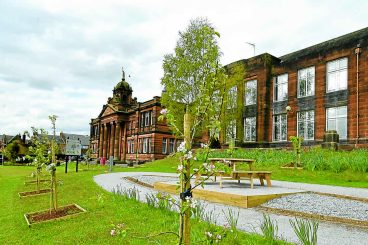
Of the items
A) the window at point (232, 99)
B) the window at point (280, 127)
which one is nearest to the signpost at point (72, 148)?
the window at point (232, 99)

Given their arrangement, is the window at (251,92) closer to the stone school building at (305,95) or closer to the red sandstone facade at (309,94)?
the stone school building at (305,95)

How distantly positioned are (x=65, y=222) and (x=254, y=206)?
15.9 ft

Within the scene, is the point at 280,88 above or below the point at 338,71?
below

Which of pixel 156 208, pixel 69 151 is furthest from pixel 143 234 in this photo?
pixel 69 151

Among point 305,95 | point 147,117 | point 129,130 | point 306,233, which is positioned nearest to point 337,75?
point 305,95

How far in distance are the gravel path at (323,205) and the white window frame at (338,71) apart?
688 inches

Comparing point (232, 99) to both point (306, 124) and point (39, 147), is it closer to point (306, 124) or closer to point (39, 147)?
point (306, 124)

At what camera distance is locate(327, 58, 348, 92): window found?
80.1 ft

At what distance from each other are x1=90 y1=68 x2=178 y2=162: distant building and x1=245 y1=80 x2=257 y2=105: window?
1618 centimetres

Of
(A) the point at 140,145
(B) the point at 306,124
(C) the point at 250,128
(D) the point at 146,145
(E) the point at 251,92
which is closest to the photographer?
(B) the point at 306,124

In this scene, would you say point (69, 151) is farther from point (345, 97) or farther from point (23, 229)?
point (345, 97)

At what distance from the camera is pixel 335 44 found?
25.3 metres

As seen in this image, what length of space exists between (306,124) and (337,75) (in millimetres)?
4626

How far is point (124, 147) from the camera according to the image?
182 feet
